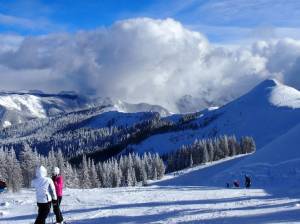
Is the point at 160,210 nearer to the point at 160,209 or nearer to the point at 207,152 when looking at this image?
the point at 160,209

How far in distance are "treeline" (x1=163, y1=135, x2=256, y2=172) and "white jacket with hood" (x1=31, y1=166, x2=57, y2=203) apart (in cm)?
12675

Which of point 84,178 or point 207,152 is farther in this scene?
point 207,152

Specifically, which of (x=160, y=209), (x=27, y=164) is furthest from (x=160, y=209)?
(x=27, y=164)

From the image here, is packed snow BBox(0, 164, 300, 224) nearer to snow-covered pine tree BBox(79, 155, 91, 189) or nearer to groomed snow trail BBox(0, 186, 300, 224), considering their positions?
groomed snow trail BBox(0, 186, 300, 224)

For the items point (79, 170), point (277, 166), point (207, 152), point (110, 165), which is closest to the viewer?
point (277, 166)

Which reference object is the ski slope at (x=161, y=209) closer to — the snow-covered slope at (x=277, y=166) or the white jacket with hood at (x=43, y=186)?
the white jacket with hood at (x=43, y=186)

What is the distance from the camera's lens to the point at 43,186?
67.7ft

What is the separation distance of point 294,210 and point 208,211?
4.43m

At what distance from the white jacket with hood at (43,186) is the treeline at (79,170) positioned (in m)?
49.4

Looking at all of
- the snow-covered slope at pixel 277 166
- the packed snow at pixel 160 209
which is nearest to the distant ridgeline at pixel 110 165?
the packed snow at pixel 160 209

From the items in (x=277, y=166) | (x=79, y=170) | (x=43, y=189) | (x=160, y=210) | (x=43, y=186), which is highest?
(x=79, y=170)

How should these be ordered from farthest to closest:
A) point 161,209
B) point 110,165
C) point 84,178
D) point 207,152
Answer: point 207,152 → point 110,165 → point 84,178 → point 161,209

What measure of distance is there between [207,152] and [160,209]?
12088 centimetres

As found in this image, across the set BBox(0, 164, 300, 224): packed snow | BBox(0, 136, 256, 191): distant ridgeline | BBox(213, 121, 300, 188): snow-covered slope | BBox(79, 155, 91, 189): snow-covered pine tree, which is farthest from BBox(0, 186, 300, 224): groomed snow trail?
BBox(79, 155, 91, 189): snow-covered pine tree
